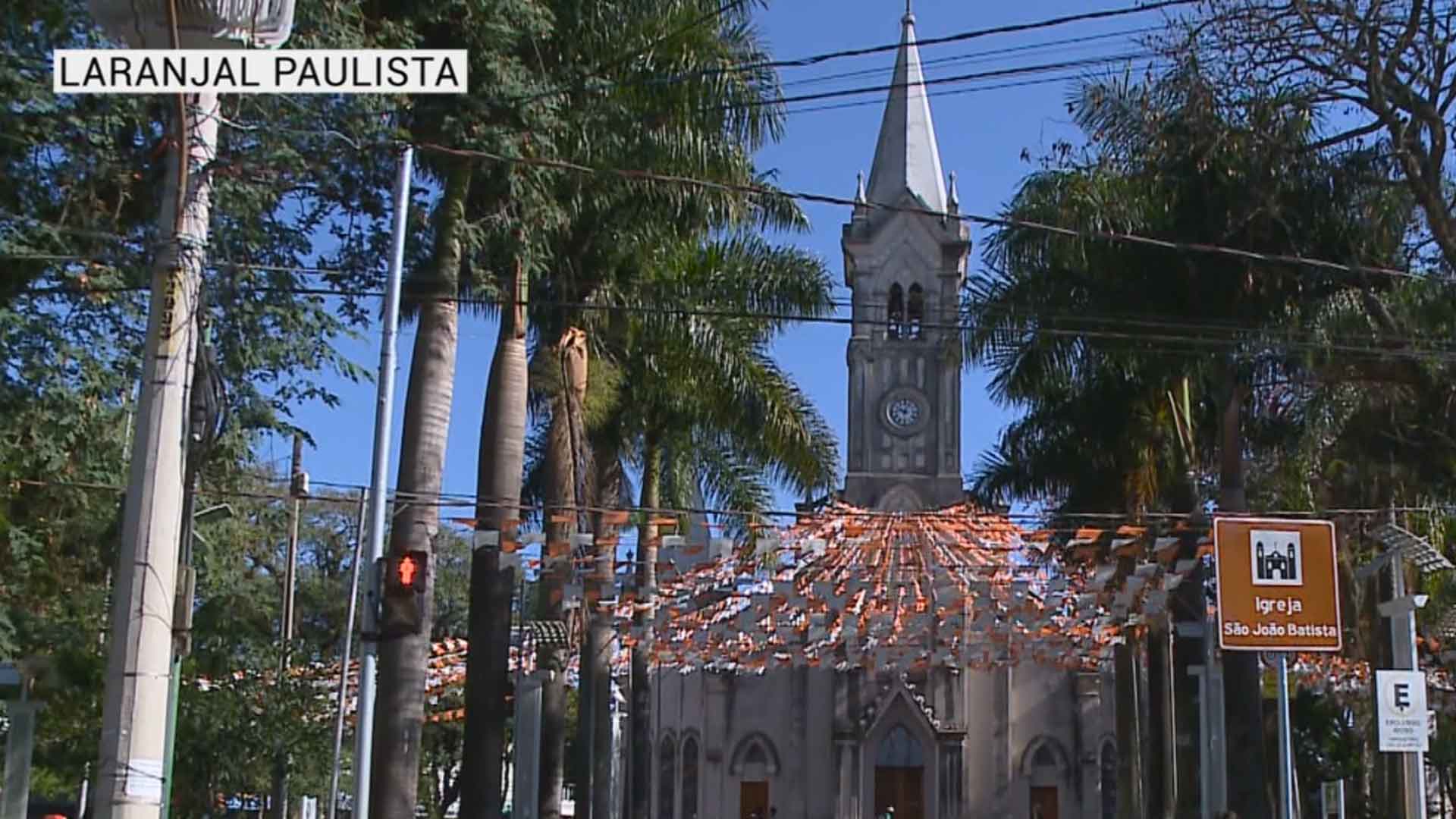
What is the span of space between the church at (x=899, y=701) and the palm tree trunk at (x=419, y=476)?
31.6 meters

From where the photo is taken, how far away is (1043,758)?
209 feet

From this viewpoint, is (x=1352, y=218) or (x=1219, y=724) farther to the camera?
(x=1219, y=724)

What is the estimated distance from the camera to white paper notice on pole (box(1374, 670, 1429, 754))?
60.3ft

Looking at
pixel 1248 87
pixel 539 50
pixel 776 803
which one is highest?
pixel 539 50

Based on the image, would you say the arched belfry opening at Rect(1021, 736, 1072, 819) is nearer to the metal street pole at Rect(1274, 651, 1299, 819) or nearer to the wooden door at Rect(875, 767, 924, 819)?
the wooden door at Rect(875, 767, 924, 819)

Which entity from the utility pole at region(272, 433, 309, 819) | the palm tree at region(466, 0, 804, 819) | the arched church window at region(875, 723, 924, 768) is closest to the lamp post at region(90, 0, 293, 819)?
the palm tree at region(466, 0, 804, 819)

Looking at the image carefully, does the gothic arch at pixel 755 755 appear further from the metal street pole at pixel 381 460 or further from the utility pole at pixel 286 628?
the metal street pole at pixel 381 460

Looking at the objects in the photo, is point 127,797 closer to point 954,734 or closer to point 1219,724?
point 1219,724

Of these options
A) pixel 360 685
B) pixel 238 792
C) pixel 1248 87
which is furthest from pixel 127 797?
pixel 238 792

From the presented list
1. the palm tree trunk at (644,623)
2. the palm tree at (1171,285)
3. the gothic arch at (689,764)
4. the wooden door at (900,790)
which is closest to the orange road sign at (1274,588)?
the palm tree at (1171,285)

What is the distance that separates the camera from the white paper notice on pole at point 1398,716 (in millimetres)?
18375

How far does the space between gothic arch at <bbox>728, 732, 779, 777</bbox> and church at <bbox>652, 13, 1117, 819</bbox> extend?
0.06m

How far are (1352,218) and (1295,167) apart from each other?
187 cm

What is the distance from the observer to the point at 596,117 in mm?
22188
